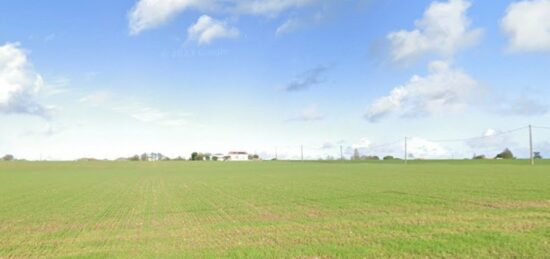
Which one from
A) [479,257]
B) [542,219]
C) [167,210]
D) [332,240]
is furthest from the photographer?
[167,210]

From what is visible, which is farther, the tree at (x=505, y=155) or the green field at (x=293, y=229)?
the tree at (x=505, y=155)

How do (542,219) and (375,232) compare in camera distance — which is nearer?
(375,232)

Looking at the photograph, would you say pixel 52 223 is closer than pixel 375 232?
No

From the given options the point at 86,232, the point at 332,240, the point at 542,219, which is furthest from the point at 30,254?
the point at 542,219

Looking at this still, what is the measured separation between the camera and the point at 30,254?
43.1 feet

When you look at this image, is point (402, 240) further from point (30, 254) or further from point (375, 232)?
point (30, 254)

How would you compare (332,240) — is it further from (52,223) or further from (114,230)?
(52,223)

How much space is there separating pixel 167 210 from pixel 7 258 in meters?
10.8

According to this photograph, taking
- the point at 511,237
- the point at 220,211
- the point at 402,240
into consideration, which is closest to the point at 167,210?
the point at 220,211

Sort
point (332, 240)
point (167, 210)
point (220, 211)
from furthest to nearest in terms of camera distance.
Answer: point (167, 210) < point (220, 211) < point (332, 240)

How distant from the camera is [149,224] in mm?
18359

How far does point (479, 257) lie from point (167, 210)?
1555cm

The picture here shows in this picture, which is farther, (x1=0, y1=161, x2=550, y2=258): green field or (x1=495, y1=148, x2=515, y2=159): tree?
(x1=495, y1=148, x2=515, y2=159): tree

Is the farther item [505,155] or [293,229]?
[505,155]
